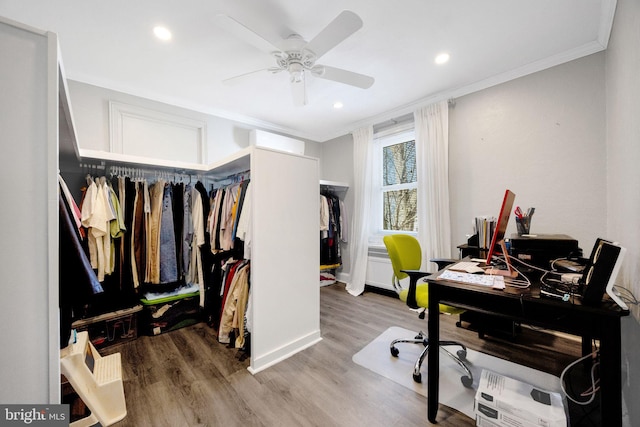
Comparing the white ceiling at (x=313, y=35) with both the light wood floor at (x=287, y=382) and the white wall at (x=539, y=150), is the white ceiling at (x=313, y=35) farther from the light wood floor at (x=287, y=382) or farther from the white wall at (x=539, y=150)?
the light wood floor at (x=287, y=382)

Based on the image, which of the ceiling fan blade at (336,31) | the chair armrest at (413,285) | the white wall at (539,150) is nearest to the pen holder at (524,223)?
the white wall at (539,150)

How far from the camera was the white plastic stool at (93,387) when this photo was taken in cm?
131

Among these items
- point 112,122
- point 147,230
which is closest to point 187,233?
point 147,230

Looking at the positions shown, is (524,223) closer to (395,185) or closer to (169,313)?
(395,185)

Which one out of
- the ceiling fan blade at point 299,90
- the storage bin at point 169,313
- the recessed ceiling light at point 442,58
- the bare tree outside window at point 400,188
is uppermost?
the recessed ceiling light at point 442,58

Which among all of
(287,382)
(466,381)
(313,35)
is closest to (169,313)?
(287,382)

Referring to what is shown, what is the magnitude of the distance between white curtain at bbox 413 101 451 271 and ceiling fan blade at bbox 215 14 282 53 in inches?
82.1

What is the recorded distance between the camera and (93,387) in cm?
139

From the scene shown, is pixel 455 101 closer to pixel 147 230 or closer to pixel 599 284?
pixel 599 284

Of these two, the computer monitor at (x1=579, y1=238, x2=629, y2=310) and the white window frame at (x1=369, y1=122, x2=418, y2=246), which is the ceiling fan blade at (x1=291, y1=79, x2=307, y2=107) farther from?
the computer monitor at (x1=579, y1=238, x2=629, y2=310)

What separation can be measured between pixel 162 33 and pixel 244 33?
876 millimetres

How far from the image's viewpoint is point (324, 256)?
12.9 ft

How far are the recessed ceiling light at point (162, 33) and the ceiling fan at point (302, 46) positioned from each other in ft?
1.66

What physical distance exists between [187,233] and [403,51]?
2.78 m
